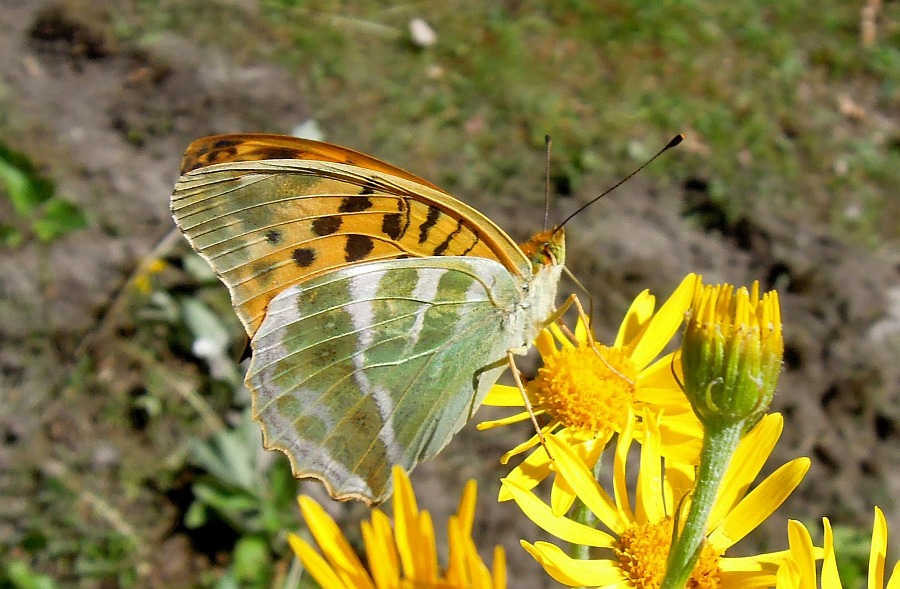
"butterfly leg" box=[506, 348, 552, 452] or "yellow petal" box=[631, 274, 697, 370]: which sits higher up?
"yellow petal" box=[631, 274, 697, 370]

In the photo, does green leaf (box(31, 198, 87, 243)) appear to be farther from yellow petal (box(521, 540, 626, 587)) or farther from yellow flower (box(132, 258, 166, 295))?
yellow petal (box(521, 540, 626, 587))

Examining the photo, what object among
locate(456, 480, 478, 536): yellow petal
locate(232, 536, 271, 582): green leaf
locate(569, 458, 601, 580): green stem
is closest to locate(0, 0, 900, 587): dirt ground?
locate(232, 536, 271, 582): green leaf

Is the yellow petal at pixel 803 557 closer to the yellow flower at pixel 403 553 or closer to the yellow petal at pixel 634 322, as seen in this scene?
the yellow flower at pixel 403 553

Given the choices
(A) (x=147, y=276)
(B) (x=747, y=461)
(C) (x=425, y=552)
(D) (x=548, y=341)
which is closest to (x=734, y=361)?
(B) (x=747, y=461)

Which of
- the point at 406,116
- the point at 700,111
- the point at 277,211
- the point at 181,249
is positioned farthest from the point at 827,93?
the point at 277,211

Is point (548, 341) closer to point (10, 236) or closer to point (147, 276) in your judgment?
point (147, 276)

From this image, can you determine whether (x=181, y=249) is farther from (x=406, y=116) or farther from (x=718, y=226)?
(x=718, y=226)
